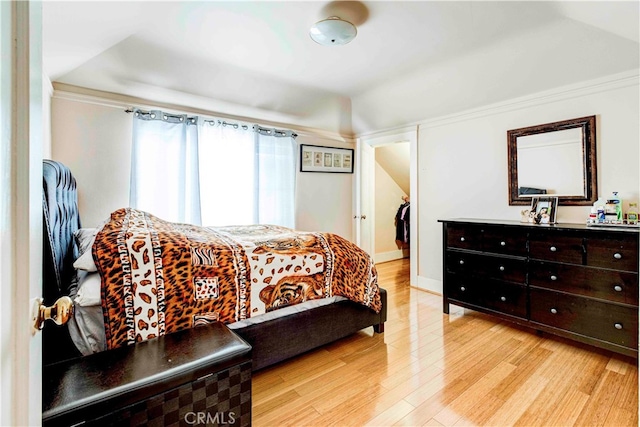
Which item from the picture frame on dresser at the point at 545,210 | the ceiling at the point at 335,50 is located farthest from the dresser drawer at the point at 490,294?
the ceiling at the point at 335,50

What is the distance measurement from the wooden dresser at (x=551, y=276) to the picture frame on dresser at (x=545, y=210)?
325mm

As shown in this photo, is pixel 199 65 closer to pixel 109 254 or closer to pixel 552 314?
pixel 109 254

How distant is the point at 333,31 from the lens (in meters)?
2.26

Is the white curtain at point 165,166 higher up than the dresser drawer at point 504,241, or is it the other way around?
the white curtain at point 165,166

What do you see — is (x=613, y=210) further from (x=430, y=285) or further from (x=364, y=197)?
(x=364, y=197)

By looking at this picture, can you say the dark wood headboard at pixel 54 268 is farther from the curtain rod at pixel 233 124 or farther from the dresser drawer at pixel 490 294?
the dresser drawer at pixel 490 294

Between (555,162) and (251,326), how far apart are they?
114 inches

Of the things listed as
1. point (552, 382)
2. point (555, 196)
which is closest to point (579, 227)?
point (555, 196)

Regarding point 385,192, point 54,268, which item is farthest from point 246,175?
point 385,192

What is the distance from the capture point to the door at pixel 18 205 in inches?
17.5

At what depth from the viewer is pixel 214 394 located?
1.26 meters

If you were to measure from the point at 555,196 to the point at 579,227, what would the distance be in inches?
26.0

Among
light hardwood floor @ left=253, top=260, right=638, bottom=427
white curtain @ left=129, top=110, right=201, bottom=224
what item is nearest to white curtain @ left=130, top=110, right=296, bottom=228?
white curtain @ left=129, top=110, right=201, bottom=224

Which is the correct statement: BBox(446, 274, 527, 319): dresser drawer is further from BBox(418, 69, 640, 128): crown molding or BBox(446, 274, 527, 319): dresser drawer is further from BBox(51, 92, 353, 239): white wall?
BBox(51, 92, 353, 239): white wall
